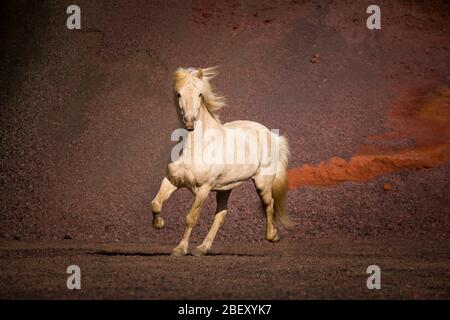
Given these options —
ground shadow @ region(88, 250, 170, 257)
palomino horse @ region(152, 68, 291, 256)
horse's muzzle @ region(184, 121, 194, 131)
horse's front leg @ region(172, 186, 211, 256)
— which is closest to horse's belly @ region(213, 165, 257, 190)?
palomino horse @ region(152, 68, 291, 256)

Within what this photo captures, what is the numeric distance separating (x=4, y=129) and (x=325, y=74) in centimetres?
936

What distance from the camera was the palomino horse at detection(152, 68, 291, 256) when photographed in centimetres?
1133

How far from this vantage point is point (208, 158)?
1164cm

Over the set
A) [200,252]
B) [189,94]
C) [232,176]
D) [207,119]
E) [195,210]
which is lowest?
[200,252]

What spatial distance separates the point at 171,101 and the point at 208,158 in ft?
37.2

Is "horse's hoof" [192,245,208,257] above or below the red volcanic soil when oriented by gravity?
below

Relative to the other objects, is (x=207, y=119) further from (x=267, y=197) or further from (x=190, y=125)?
(x=267, y=197)

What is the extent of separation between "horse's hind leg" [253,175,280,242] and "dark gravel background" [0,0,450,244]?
12.2 ft

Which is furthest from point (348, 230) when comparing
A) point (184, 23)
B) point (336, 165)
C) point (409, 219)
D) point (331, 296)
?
point (184, 23)

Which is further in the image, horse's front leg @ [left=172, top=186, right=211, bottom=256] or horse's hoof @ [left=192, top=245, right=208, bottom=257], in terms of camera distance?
horse's hoof @ [left=192, top=245, right=208, bottom=257]

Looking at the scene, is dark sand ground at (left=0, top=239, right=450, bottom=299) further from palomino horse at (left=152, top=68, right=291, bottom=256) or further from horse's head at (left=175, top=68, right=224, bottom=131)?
horse's head at (left=175, top=68, right=224, bottom=131)

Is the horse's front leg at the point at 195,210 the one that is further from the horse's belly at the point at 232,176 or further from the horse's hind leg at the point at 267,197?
the horse's hind leg at the point at 267,197

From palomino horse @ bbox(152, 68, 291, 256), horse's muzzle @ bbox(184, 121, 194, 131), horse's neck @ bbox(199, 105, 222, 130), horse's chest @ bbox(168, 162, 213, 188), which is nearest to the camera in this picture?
horse's muzzle @ bbox(184, 121, 194, 131)

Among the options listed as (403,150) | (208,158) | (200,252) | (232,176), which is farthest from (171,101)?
(208,158)
